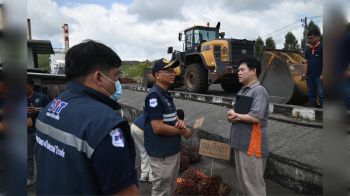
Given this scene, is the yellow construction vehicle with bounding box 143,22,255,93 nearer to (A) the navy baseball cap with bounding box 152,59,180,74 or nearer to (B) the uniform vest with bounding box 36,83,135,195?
(A) the navy baseball cap with bounding box 152,59,180,74

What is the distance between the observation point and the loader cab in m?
13.0

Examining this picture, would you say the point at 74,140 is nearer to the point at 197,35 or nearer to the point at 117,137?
the point at 117,137

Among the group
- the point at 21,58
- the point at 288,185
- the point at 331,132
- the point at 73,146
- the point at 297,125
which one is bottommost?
the point at 288,185

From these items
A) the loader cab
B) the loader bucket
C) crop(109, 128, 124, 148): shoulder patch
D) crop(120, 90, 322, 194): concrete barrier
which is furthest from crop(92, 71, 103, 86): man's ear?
the loader cab

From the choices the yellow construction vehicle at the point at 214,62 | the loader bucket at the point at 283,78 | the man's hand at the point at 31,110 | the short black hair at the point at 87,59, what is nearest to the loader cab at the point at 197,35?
the yellow construction vehicle at the point at 214,62

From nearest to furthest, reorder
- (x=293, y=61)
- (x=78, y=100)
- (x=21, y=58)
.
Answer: (x=21, y=58) < (x=78, y=100) < (x=293, y=61)

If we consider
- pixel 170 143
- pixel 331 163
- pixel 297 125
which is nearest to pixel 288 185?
pixel 297 125

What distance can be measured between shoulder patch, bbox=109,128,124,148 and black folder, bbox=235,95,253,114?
2310 millimetres

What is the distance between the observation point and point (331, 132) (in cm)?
74

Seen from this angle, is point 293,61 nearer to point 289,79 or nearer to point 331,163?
point 289,79

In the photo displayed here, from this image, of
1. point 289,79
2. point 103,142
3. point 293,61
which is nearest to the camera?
point 103,142

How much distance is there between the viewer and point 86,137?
1.39 metres

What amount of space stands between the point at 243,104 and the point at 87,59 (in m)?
2.27

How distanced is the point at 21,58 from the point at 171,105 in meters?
2.66
